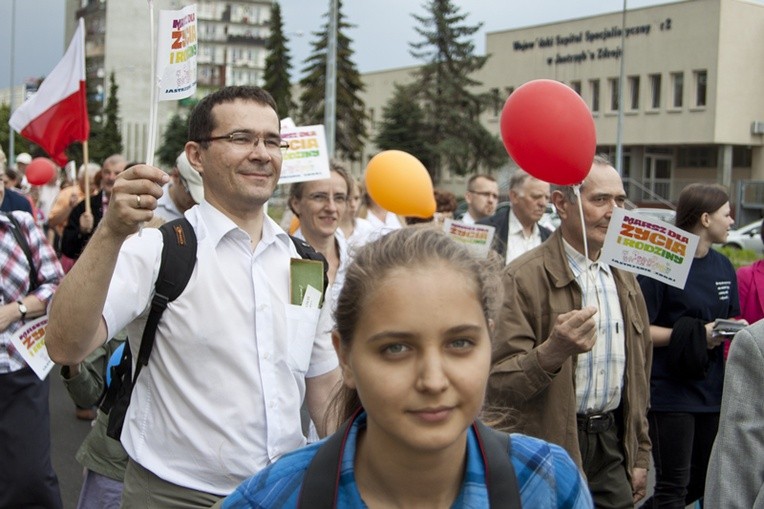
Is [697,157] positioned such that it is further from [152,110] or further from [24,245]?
[152,110]

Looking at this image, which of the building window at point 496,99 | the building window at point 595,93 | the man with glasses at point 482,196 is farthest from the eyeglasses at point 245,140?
the building window at point 595,93

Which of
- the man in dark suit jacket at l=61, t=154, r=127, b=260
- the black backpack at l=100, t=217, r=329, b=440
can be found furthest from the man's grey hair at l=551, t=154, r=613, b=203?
the man in dark suit jacket at l=61, t=154, r=127, b=260

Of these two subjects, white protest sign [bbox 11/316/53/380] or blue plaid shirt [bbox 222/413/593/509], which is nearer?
blue plaid shirt [bbox 222/413/593/509]

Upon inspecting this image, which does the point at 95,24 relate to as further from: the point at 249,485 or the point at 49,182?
the point at 249,485

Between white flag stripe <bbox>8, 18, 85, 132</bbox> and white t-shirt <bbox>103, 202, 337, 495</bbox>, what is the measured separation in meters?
4.47

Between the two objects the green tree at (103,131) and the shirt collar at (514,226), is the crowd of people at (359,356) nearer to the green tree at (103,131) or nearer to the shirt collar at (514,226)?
the shirt collar at (514,226)

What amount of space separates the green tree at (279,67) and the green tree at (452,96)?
10.2m

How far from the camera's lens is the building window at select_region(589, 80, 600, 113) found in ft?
191

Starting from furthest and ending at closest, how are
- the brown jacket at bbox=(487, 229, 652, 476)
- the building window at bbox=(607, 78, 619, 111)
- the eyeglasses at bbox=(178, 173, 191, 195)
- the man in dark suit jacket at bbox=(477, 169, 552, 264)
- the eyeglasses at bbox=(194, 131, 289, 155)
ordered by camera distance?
the building window at bbox=(607, 78, 619, 111) → the man in dark suit jacket at bbox=(477, 169, 552, 264) → the eyeglasses at bbox=(178, 173, 191, 195) → the brown jacket at bbox=(487, 229, 652, 476) → the eyeglasses at bbox=(194, 131, 289, 155)

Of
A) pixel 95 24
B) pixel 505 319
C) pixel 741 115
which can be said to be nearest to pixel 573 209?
pixel 505 319

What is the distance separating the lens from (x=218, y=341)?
313 cm

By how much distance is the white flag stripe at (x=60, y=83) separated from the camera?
745 centimetres

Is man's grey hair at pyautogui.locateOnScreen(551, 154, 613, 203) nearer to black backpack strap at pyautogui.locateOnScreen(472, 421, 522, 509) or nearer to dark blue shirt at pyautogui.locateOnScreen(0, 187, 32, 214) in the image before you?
black backpack strap at pyautogui.locateOnScreen(472, 421, 522, 509)

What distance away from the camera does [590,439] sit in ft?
14.0
